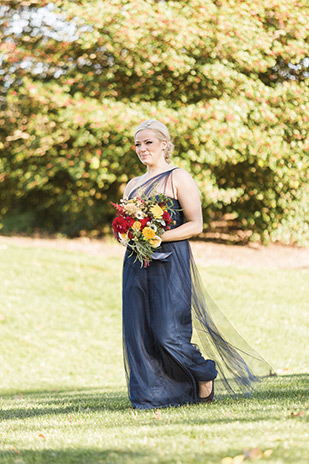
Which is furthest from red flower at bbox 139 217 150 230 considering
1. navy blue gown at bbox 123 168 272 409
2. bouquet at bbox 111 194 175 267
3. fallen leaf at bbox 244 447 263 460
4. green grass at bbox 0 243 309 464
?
fallen leaf at bbox 244 447 263 460

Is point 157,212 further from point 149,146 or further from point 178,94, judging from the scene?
point 178,94

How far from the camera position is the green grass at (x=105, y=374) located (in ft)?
10.4

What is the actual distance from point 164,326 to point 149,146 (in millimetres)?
1217

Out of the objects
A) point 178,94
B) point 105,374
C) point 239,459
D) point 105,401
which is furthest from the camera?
point 178,94

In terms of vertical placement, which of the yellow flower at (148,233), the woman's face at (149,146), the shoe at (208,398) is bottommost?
the shoe at (208,398)

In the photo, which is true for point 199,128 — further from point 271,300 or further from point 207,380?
point 207,380

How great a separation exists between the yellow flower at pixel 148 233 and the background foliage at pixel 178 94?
24.1ft

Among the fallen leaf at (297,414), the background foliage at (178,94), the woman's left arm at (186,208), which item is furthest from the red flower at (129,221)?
the background foliage at (178,94)

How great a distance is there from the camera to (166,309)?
4.35m

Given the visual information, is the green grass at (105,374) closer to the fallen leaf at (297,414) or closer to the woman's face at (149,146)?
the fallen leaf at (297,414)

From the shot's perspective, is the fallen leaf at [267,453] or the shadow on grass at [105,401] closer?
the fallen leaf at [267,453]

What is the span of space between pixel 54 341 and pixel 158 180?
5500mm

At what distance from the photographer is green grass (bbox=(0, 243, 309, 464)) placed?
318 centimetres

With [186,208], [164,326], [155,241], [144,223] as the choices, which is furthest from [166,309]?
[186,208]
